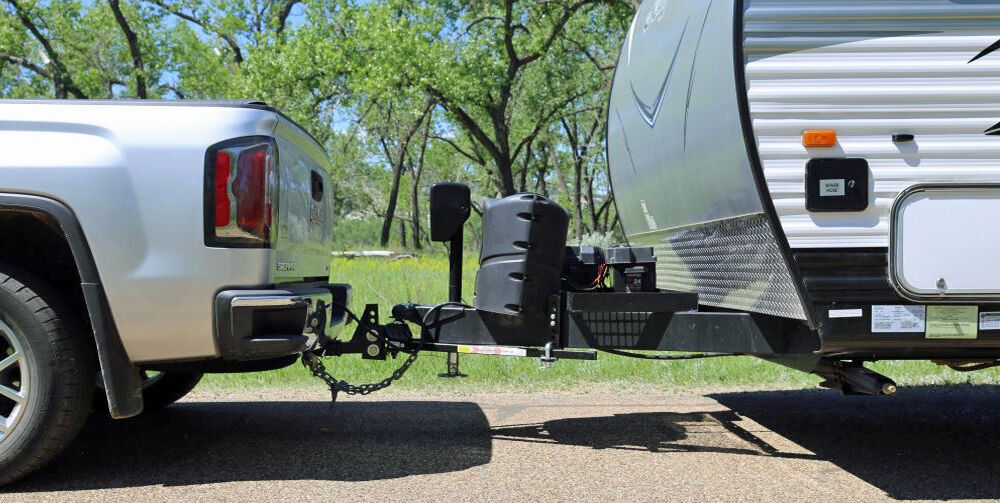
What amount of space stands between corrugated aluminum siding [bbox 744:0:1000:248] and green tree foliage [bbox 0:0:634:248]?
18.6m

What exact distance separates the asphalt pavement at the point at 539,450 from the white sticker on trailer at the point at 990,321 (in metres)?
0.78

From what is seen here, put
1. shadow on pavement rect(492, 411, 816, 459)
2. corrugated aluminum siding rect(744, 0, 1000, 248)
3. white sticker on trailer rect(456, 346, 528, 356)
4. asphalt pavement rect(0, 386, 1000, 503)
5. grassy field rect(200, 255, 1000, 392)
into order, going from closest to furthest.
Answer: corrugated aluminum siding rect(744, 0, 1000, 248) → asphalt pavement rect(0, 386, 1000, 503) → white sticker on trailer rect(456, 346, 528, 356) → shadow on pavement rect(492, 411, 816, 459) → grassy field rect(200, 255, 1000, 392)

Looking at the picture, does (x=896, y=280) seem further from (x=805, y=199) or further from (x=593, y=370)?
(x=593, y=370)

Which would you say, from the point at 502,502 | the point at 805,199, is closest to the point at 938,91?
the point at 805,199

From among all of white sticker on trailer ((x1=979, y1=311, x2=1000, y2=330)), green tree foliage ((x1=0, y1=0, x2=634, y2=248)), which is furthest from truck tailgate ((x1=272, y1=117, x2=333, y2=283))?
green tree foliage ((x1=0, y1=0, x2=634, y2=248))

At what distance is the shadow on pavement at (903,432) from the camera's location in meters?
4.05

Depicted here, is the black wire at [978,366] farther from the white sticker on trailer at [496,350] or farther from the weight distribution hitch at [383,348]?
the white sticker on trailer at [496,350]

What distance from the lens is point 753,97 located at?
3590 mm

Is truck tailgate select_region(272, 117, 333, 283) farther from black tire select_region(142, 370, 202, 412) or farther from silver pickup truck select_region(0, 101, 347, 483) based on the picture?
black tire select_region(142, 370, 202, 412)

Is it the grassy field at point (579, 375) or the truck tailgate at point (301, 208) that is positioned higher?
the truck tailgate at point (301, 208)

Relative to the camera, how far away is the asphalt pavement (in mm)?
3852

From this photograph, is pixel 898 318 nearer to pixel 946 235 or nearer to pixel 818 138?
pixel 946 235

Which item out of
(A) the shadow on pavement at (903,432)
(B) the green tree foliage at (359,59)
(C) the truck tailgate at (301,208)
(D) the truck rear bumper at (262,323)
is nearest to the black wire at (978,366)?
(A) the shadow on pavement at (903,432)

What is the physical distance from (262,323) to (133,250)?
0.63 meters
